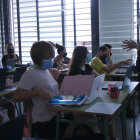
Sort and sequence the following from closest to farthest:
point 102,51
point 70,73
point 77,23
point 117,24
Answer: point 70,73, point 102,51, point 117,24, point 77,23

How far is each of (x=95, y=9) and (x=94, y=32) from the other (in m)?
0.63

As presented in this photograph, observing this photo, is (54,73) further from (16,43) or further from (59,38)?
(16,43)

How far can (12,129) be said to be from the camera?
31.0 inches

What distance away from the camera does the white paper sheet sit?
1.63 m

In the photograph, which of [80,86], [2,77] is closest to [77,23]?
[2,77]

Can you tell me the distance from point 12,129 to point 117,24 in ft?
17.8

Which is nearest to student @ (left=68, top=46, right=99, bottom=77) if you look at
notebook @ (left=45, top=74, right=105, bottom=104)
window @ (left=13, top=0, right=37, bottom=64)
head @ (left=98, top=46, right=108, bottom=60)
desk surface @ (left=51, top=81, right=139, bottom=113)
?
desk surface @ (left=51, top=81, right=139, bottom=113)

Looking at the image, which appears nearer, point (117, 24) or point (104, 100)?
point (104, 100)

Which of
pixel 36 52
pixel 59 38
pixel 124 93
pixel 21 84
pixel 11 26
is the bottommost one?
pixel 124 93

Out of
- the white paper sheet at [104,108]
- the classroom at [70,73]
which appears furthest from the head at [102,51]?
the white paper sheet at [104,108]

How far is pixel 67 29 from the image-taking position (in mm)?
6266

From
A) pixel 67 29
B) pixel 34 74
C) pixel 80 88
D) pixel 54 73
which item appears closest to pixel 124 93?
pixel 80 88

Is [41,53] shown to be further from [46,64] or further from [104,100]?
[104,100]

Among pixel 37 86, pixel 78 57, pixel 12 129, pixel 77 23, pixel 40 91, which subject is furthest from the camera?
pixel 77 23
